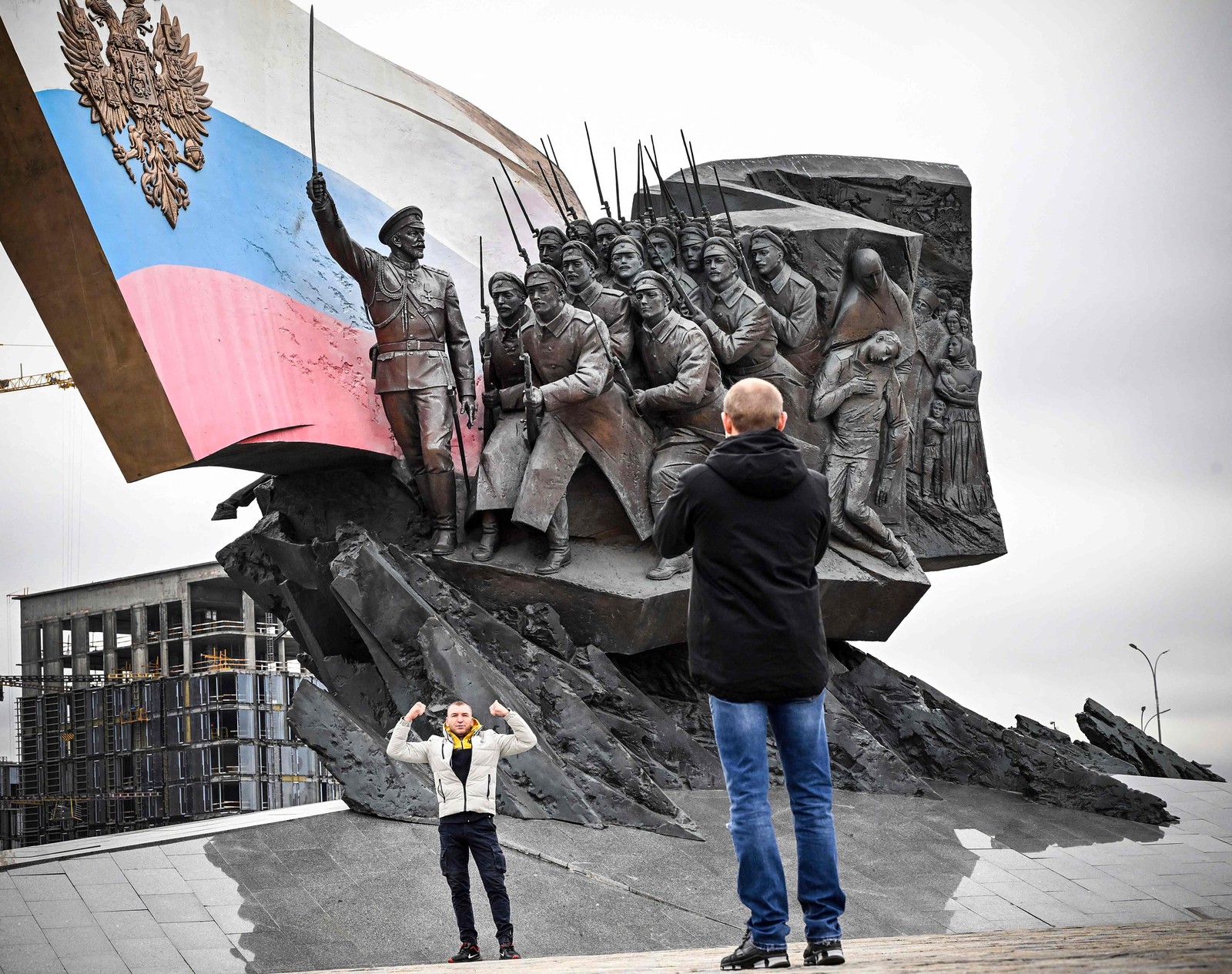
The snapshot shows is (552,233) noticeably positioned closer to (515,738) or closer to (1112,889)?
(515,738)

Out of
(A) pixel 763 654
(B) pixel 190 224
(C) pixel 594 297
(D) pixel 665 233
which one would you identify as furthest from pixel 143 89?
(A) pixel 763 654

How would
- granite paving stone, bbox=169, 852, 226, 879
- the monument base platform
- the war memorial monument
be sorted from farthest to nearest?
the monument base platform, the war memorial monument, granite paving stone, bbox=169, 852, 226, 879

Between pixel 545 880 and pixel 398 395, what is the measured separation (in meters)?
4.19

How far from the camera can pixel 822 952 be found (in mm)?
3219

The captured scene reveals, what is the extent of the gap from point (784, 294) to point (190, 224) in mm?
4597

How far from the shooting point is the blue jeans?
3.29 m

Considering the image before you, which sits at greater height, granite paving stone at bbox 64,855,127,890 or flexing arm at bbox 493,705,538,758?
flexing arm at bbox 493,705,538,758

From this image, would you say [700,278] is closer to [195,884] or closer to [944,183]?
[944,183]

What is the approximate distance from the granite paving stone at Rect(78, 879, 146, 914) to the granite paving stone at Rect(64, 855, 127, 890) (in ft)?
0.16

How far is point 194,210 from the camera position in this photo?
9438 mm

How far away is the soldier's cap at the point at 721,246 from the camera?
10625mm

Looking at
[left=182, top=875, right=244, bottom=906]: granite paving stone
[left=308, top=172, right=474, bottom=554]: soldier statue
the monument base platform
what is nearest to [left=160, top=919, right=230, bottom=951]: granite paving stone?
[left=182, top=875, right=244, bottom=906]: granite paving stone

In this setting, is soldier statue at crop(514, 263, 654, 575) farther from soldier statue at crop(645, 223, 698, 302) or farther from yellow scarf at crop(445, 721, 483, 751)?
yellow scarf at crop(445, 721, 483, 751)

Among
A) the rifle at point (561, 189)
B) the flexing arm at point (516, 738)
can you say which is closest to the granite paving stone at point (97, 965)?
the flexing arm at point (516, 738)
